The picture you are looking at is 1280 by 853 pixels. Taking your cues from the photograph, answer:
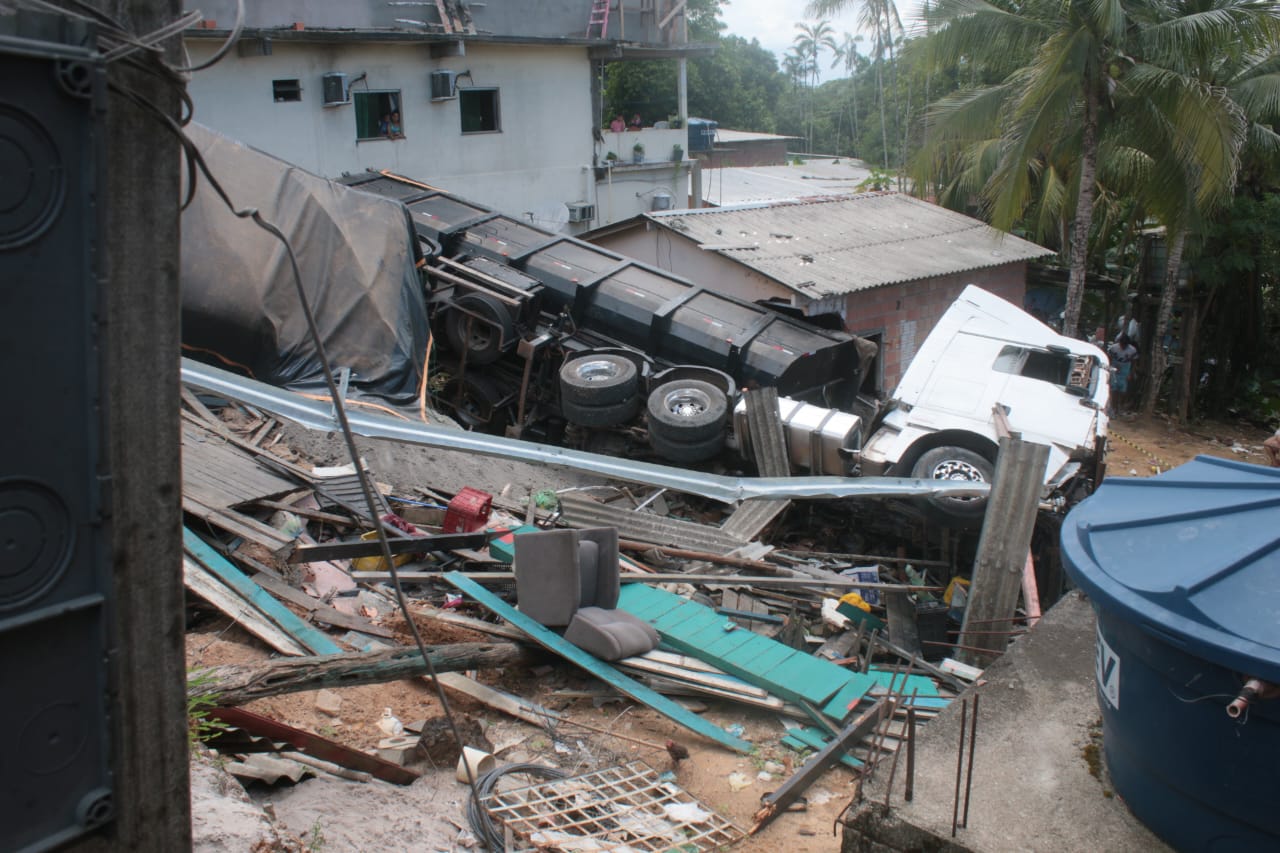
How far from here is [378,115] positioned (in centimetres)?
2014

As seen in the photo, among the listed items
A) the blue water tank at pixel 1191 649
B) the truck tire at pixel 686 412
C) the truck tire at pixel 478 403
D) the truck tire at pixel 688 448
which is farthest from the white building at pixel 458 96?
the blue water tank at pixel 1191 649

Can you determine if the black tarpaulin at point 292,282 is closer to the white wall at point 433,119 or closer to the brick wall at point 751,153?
the white wall at point 433,119

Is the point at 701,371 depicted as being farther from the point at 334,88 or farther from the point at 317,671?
the point at 334,88

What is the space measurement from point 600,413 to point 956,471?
4016mm

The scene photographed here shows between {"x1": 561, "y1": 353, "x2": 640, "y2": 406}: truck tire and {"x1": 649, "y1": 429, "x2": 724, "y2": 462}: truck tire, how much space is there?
71 cm

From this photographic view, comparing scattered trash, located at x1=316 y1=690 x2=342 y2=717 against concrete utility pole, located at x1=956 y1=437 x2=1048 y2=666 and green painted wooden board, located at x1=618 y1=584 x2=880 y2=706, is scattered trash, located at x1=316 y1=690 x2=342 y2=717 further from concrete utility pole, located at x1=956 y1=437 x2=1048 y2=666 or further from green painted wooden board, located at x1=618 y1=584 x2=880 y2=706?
concrete utility pole, located at x1=956 y1=437 x2=1048 y2=666

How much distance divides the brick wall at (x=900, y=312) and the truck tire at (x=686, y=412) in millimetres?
5831

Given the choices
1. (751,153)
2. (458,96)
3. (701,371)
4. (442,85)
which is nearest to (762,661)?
(701,371)

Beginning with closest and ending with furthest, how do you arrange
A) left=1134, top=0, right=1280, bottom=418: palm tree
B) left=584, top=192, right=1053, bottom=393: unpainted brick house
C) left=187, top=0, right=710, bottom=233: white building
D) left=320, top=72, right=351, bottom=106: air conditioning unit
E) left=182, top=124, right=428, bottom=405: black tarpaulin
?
left=182, top=124, right=428, bottom=405: black tarpaulin → left=1134, top=0, right=1280, bottom=418: palm tree → left=584, top=192, right=1053, bottom=393: unpainted brick house → left=187, top=0, right=710, bottom=233: white building → left=320, top=72, right=351, bottom=106: air conditioning unit

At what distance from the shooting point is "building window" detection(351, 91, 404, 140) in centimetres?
1980

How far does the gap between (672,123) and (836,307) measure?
11334 mm

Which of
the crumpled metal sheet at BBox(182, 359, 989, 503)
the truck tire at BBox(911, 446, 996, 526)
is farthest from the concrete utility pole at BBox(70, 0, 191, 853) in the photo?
the truck tire at BBox(911, 446, 996, 526)

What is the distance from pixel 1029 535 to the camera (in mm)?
8008

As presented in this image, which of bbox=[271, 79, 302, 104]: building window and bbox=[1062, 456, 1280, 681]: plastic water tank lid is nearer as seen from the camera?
bbox=[1062, 456, 1280, 681]: plastic water tank lid
